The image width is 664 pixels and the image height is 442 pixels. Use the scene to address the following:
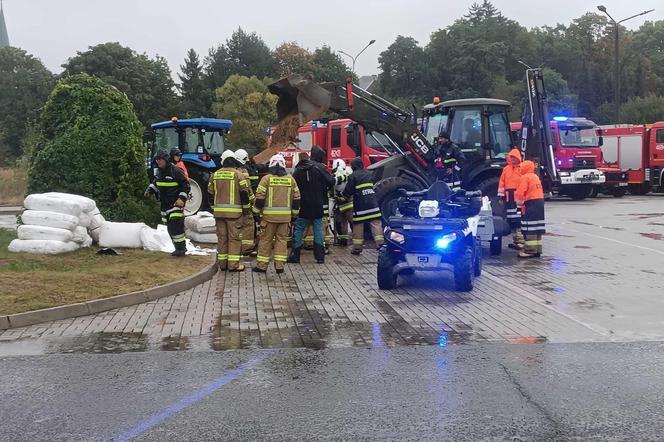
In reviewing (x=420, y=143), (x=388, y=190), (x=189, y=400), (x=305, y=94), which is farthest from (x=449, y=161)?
(x=189, y=400)

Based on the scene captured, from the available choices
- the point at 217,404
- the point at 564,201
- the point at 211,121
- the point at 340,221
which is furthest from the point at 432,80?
the point at 217,404

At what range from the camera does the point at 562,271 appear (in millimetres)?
10922

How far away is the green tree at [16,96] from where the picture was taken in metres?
64.1

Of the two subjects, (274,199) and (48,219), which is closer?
(274,199)

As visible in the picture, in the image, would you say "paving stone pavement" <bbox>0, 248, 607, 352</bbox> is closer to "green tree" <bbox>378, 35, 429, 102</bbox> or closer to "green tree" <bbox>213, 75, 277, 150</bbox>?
"green tree" <bbox>213, 75, 277, 150</bbox>

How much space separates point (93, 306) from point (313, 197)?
451 cm

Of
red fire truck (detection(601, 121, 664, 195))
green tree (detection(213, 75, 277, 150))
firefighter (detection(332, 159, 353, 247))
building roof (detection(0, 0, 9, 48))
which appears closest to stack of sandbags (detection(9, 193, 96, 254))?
firefighter (detection(332, 159, 353, 247))

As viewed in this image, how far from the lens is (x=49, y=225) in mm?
11164

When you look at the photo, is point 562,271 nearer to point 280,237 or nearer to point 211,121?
point 280,237

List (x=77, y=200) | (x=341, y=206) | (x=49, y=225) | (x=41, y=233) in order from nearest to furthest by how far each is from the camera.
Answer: (x=41, y=233), (x=49, y=225), (x=77, y=200), (x=341, y=206)

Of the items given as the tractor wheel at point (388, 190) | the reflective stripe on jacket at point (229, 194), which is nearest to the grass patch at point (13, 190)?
the tractor wheel at point (388, 190)

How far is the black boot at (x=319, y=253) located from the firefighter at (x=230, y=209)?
56.1 inches

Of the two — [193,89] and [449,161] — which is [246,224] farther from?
[193,89]

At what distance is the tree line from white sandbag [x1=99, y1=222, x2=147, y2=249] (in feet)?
147
